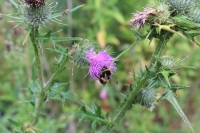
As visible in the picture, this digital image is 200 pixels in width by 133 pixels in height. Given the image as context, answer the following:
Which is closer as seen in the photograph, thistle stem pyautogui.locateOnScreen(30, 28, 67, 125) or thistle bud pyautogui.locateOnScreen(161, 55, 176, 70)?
thistle bud pyautogui.locateOnScreen(161, 55, 176, 70)

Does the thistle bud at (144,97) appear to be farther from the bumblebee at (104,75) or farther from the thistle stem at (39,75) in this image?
the thistle stem at (39,75)

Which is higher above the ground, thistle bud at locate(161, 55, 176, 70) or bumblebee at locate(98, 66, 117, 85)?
thistle bud at locate(161, 55, 176, 70)

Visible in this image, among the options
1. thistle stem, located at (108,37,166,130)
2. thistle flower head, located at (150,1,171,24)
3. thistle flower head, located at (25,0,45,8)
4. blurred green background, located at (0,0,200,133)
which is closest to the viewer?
thistle flower head, located at (150,1,171,24)

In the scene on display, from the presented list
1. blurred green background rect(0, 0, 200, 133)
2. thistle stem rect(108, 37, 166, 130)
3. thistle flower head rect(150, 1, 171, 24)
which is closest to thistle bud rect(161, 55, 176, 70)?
thistle stem rect(108, 37, 166, 130)

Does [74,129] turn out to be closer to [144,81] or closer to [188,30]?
[144,81]

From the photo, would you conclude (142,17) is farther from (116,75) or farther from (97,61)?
(116,75)

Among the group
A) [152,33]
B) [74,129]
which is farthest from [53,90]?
[74,129]

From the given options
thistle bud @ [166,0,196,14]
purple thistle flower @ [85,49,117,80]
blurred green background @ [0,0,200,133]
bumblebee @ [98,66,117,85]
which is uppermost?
thistle bud @ [166,0,196,14]

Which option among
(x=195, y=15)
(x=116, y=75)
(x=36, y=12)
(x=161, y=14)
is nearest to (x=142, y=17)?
(x=161, y=14)

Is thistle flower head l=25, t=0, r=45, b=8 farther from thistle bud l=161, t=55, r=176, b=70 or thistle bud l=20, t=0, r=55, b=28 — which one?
thistle bud l=161, t=55, r=176, b=70
